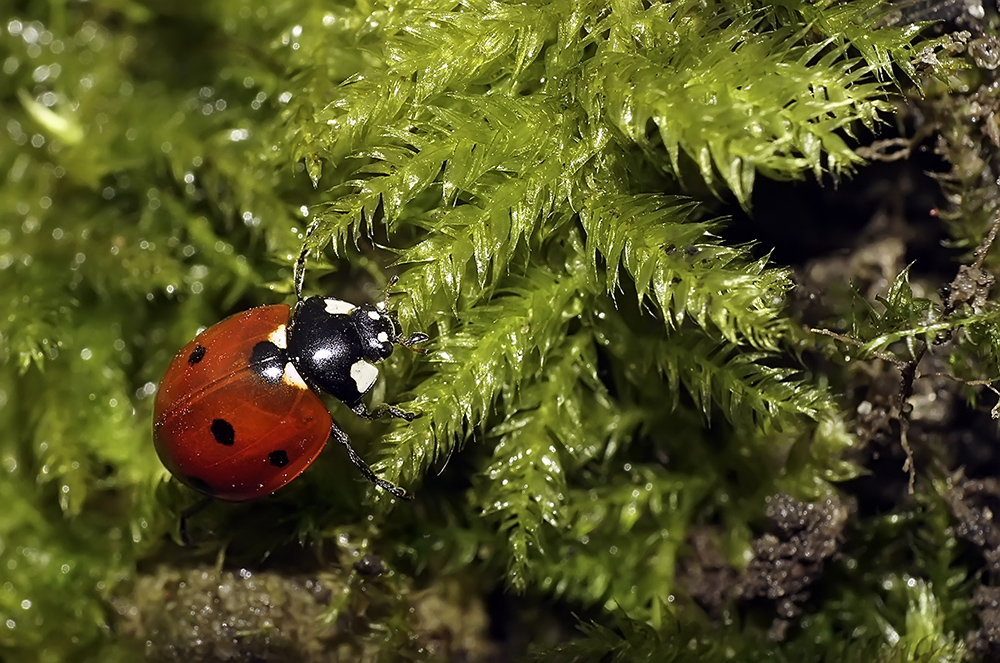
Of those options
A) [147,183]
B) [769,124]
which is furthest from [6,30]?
[769,124]

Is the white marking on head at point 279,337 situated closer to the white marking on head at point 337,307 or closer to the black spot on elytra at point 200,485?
the white marking on head at point 337,307

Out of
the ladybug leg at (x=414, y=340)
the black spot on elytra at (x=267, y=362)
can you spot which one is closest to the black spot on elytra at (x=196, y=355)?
the black spot on elytra at (x=267, y=362)

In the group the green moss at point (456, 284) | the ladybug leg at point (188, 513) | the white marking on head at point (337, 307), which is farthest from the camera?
the ladybug leg at point (188, 513)

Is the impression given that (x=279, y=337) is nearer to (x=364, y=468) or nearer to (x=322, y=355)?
(x=322, y=355)

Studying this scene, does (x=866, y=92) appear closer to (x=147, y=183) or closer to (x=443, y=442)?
(x=443, y=442)

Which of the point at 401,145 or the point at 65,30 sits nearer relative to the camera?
the point at 401,145

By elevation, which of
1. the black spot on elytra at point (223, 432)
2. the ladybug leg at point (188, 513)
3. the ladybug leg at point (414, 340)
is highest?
the ladybug leg at point (414, 340)

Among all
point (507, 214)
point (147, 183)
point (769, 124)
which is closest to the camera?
point (769, 124)

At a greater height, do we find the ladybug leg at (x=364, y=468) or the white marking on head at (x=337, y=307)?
the white marking on head at (x=337, y=307)
